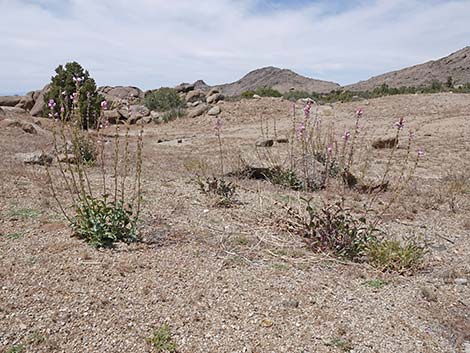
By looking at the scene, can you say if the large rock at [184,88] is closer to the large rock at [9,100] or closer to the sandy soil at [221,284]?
the large rock at [9,100]

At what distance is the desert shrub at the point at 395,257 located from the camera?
338cm

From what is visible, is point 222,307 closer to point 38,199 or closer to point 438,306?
point 438,306

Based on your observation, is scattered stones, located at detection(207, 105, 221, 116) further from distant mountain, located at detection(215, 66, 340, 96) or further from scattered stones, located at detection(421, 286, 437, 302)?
distant mountain, located at detection(215, 66, 340, 96)

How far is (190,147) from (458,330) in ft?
27.7

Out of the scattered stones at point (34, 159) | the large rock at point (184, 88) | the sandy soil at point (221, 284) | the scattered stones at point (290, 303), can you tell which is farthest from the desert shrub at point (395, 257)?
the large rock at point (184, 88)

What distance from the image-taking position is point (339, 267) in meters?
3.43

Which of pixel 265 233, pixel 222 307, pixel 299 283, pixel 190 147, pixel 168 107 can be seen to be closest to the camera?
pixel 222 307

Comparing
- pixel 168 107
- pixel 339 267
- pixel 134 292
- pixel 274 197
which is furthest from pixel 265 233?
pixel 168 107

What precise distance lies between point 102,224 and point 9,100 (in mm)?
19925

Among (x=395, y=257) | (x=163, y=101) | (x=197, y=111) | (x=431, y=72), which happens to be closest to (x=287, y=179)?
(x=395, y=257)

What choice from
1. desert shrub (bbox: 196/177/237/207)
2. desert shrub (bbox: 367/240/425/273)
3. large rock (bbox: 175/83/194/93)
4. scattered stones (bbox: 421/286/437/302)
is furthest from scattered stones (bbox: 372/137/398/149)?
large rock (bbox: 175/83/194/93)

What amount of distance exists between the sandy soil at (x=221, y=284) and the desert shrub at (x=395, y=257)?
9cm

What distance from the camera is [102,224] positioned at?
361 cm

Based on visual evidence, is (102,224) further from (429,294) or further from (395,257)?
(429,294)
